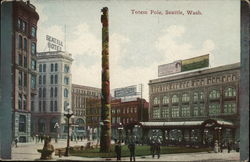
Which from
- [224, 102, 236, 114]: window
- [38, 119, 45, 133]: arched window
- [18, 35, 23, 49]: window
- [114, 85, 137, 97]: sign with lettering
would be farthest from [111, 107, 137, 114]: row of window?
[18, 35, 23, 49]: window

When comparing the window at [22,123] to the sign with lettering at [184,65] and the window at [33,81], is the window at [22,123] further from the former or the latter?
the sign with lettering at [184,65]

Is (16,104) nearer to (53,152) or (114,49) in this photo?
(53,152)

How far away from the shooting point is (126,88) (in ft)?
62.6

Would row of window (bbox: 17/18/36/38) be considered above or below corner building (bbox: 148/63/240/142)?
above

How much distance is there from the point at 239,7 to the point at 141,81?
4.51 m

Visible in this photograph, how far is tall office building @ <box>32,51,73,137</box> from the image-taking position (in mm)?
19203

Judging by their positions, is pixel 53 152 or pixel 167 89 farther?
pixel 167 89

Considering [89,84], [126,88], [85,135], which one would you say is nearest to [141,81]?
[126,88]

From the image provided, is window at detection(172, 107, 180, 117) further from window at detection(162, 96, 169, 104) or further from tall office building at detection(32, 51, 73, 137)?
tall office building at detection(32, 51, 73, 137)

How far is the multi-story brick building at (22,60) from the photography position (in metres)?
18.6

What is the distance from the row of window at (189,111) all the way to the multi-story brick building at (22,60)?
5.02 meters

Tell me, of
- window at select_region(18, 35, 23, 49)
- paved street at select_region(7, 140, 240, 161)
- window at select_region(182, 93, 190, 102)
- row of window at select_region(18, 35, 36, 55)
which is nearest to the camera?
paved street at select_region(7, 140, 240, 161)

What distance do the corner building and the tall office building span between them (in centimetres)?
333

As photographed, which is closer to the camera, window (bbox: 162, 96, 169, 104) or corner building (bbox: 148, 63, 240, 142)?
corner building (bbox: 148, 63, 240, 142)
